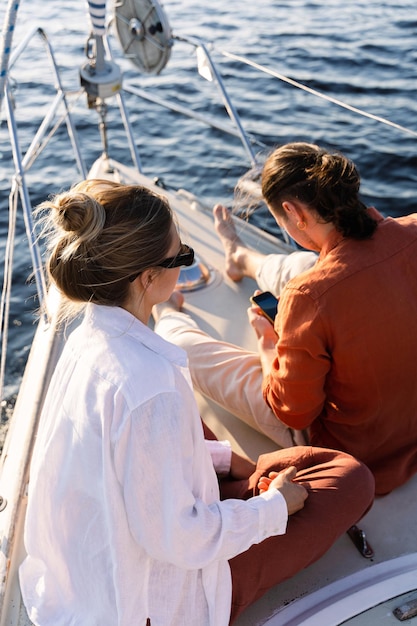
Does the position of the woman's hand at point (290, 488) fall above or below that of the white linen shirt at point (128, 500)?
below

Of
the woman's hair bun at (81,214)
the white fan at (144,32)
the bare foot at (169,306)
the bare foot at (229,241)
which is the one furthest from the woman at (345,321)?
the white fan at (144,32)

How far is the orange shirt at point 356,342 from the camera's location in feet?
4.97

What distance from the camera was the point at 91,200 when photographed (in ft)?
3.78

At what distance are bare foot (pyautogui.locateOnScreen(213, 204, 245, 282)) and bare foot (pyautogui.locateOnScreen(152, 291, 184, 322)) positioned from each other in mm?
283

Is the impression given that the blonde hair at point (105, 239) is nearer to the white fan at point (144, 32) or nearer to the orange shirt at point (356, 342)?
the orange shirt at point (356, 342)

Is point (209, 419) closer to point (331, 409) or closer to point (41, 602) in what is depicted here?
point (331, 409)

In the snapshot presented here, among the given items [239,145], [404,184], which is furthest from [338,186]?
[239,145]

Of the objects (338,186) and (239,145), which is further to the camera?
(239,145)

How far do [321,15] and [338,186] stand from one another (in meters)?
6.67

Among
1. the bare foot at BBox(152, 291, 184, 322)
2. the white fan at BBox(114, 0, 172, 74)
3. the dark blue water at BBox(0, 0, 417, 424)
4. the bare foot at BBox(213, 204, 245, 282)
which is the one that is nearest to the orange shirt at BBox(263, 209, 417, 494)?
the bare foot at BBox(152, 291, 184, 322)

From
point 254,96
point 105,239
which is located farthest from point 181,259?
point 254,96

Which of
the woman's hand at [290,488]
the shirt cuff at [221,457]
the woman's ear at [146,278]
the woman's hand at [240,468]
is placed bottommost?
the woman's hand at [240,468]

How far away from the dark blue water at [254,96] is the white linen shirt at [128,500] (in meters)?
2.17

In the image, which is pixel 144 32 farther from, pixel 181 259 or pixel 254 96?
pixel 254 96
